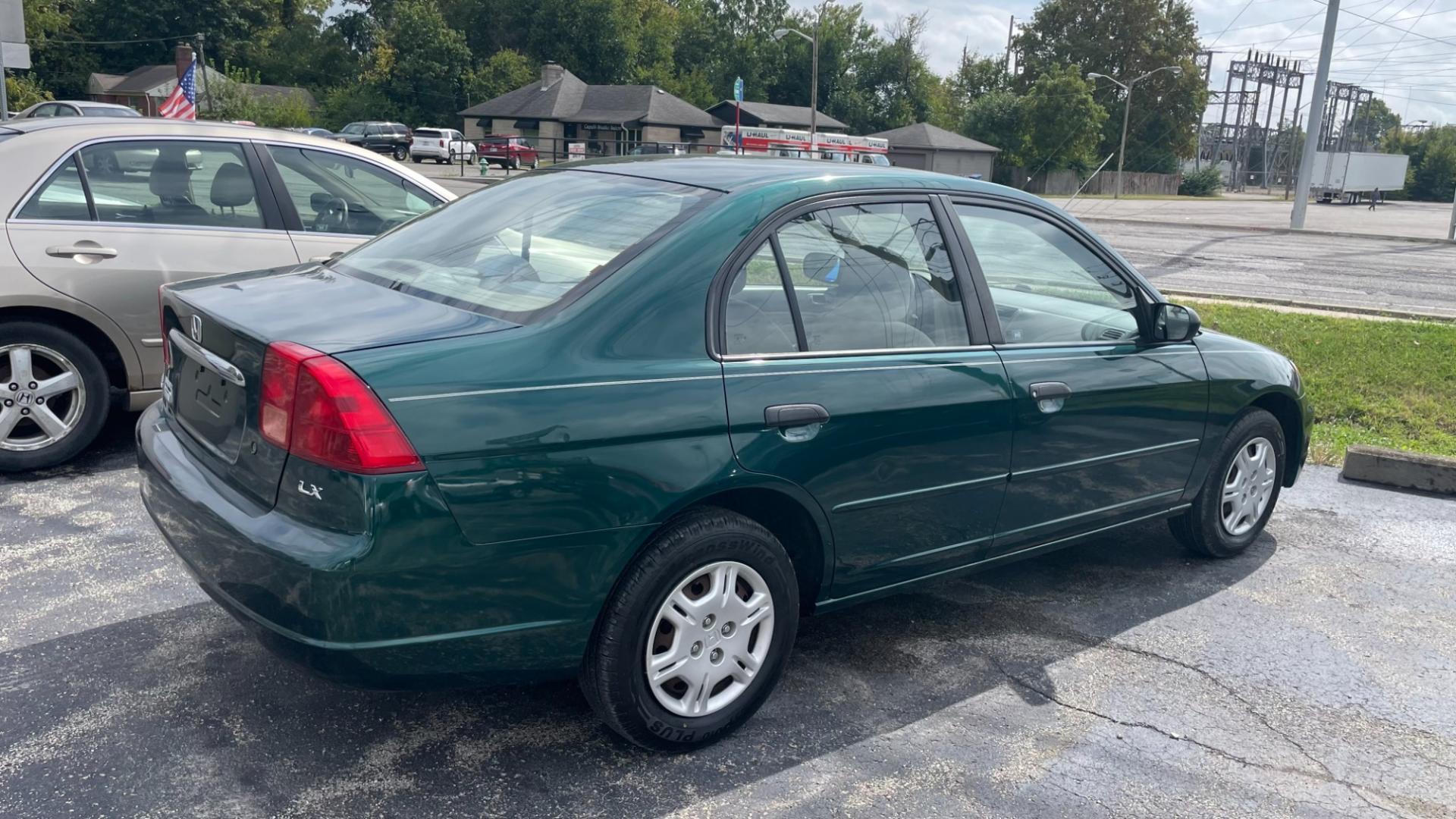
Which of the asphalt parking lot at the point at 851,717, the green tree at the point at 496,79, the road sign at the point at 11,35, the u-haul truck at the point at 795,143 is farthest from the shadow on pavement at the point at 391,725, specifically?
the green tree at the point at 496,79

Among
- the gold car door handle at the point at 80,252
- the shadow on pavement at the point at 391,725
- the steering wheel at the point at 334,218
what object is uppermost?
the steering wheel at the point at 334,218

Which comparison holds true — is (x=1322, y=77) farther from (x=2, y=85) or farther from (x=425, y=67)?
(x=425, y=67)

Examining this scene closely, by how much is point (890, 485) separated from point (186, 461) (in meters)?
2.09

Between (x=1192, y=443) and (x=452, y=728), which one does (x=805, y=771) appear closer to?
(x=452, y=728)

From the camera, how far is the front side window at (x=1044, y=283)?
3980 mm

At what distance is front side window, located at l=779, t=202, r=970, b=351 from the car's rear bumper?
1203 millimetres

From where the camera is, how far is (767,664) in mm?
3316

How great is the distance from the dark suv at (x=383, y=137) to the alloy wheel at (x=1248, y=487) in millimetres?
50999

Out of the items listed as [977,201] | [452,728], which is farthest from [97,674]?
[977,201]

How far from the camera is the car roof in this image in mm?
3576

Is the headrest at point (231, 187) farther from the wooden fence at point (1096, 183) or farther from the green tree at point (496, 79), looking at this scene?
the green tree at point (496, 79)

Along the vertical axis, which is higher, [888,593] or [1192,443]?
[1192,443]

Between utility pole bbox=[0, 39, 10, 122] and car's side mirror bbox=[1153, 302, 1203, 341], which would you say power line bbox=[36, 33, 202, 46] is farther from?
car's side mirror bbox=[1153, 302, 1203, 341]

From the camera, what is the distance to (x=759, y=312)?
10.7 ft
